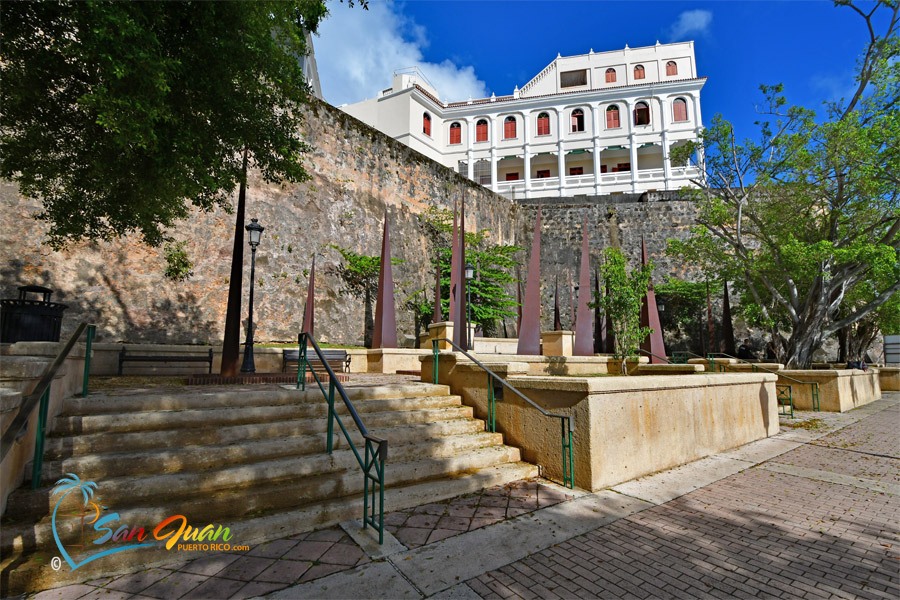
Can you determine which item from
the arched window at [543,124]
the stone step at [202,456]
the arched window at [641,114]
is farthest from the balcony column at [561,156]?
the stone step at [202,456]

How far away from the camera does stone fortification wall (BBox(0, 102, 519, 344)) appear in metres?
10.8

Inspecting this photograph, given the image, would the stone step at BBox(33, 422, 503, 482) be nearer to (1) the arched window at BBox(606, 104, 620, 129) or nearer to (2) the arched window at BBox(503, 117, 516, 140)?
(2) the arched window at BBox(503, 117, 516, 140)

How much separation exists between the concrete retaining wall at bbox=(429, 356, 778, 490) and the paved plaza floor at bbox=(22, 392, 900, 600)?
1.09ft

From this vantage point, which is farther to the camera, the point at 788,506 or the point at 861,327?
the point at 861,327

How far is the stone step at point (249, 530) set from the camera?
2.72 meters

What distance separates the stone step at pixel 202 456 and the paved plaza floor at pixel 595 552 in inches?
38.9

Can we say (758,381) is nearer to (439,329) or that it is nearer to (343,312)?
(439,329)

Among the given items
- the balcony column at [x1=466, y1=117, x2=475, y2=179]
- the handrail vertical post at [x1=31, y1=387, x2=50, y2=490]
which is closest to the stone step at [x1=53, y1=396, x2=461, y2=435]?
the handrail vertical post at [x1=31, y1=387, x2=50, y2=490]

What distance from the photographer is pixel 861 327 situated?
21.3 metres

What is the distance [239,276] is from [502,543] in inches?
236

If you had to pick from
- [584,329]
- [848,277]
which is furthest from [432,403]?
[848,277]

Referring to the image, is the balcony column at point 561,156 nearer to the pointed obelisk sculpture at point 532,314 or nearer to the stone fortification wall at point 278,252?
the stone fortification wall at point 278,252

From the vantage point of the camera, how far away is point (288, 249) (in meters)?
15.4

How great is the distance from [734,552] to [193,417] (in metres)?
4.87
